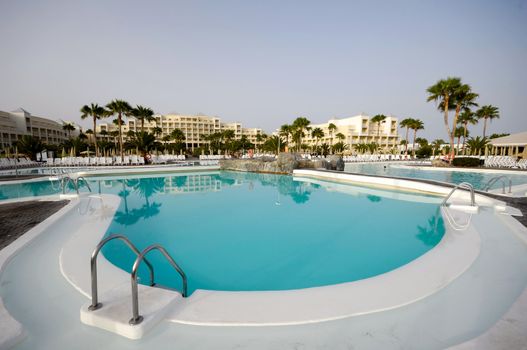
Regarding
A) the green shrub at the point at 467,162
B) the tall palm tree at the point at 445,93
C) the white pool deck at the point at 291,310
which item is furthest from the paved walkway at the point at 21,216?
the tall palm tree at the point at 445,93

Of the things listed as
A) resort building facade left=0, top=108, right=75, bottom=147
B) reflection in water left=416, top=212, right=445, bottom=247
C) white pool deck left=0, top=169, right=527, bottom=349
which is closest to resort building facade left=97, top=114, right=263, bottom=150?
resort building facade left=0, top=108, right=75, bottom=147

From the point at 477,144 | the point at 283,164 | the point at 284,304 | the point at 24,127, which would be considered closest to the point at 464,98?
the point at 477,144

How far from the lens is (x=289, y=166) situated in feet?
56.3

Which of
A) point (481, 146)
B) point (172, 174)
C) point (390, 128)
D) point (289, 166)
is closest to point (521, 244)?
point (289, 166)

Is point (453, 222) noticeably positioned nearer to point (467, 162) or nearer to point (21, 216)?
point (21, 216)

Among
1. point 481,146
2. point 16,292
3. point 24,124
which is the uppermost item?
point 24,124

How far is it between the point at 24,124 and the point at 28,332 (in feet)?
263

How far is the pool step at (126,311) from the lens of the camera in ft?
6.54

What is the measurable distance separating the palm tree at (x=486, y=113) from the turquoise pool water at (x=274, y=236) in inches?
1636

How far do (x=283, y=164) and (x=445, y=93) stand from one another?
709 inches

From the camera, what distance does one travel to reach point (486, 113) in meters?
37.5

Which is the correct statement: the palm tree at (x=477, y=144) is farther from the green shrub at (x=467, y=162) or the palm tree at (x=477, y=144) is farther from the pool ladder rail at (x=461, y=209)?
the pool ladder rail at (x=461, y=209)

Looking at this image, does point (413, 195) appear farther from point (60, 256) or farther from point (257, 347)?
point (60, 256)

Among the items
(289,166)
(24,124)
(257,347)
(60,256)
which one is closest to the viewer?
(257,347)
